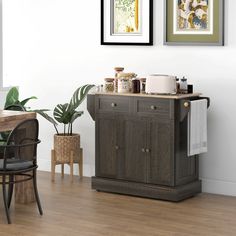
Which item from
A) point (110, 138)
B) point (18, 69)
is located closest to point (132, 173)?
point (110, 138)

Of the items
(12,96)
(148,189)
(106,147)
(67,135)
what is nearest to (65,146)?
(67,135)

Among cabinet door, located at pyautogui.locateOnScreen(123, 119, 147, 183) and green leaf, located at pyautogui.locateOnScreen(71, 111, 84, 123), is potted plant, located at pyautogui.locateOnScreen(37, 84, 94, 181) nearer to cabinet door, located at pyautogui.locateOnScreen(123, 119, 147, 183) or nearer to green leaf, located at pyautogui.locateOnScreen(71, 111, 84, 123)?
green leaf, located at pyautogui.locateOnScreen(71, 111, 84, 123)

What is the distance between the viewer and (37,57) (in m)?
8.00

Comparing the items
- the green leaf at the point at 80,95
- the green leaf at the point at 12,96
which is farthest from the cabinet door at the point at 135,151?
the green leaf at the point at 12,96

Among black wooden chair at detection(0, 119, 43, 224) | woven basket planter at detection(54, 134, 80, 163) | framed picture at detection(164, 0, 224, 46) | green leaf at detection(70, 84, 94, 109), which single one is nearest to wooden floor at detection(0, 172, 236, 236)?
black wooden chair at detection(0, 119, 43, 224)

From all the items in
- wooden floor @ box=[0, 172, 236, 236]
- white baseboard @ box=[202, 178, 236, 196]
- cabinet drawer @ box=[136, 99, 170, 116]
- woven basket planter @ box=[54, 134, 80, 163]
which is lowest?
wooden floor @ box=[0, 172, 236, 236]

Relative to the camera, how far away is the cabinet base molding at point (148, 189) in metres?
6.53

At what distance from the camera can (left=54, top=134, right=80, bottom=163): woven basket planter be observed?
7402 millimetres

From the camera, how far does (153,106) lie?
258 inches

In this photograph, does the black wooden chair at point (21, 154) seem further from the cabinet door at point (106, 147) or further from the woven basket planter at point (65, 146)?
the woven basket planter at point (65, 146)

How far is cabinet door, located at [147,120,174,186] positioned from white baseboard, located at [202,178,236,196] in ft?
1.85

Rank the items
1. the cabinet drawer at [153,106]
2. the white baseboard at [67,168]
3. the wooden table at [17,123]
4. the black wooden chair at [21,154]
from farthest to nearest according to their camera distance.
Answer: the white baseboard at [67,168] < the cabinet drawer at [153,106] < the wooden table at [17,123] < the black wooden chair at [21,154]

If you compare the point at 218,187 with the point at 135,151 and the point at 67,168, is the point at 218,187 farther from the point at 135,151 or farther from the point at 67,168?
the point at 67,168

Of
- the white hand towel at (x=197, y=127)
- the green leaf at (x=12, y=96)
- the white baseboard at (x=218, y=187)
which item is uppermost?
the green leaf at (x=12, y=96)
